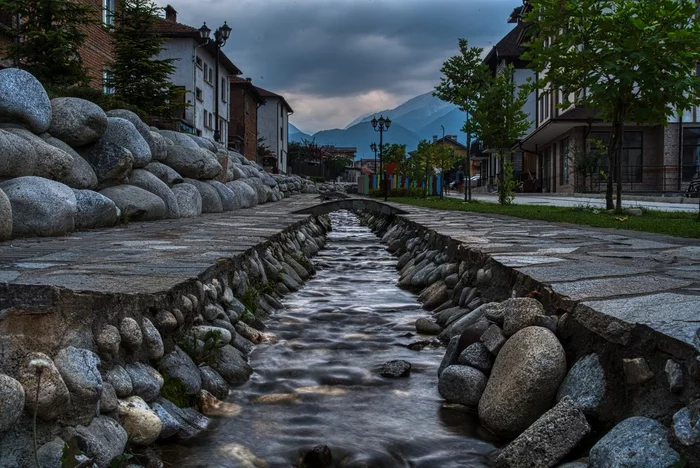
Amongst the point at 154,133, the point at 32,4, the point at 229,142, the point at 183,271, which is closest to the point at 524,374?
the point at 183,271

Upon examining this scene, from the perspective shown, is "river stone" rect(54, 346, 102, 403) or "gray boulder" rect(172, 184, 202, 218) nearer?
"river stone" rect(54, 346, 102, 403)

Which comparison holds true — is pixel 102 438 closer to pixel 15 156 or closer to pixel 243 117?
pixel 15 156

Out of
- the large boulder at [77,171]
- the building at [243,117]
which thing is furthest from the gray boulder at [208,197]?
the building at [243,117]

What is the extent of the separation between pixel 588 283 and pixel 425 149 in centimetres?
2737

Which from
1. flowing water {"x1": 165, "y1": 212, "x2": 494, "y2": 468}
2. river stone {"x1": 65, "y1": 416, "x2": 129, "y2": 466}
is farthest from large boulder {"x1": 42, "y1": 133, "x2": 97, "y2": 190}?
river stone {"x1": 65, "y1": 416, "x2": 129, "y2": 466}

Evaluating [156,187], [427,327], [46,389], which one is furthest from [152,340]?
[156,187]

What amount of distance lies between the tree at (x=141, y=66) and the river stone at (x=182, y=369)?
46.4 feet

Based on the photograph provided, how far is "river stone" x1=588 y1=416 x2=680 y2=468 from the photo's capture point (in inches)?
77.2

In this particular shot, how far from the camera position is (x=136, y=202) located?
28.9ft

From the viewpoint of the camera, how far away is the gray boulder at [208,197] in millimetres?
Answer: 12539

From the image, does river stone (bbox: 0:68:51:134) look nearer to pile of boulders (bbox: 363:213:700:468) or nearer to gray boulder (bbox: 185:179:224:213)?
gray boulder (bbox: 185:179:224:213)

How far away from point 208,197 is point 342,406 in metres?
9.75

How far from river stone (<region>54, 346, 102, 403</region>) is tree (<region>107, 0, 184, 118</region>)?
14.9m

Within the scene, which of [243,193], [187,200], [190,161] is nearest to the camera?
[187,200]
